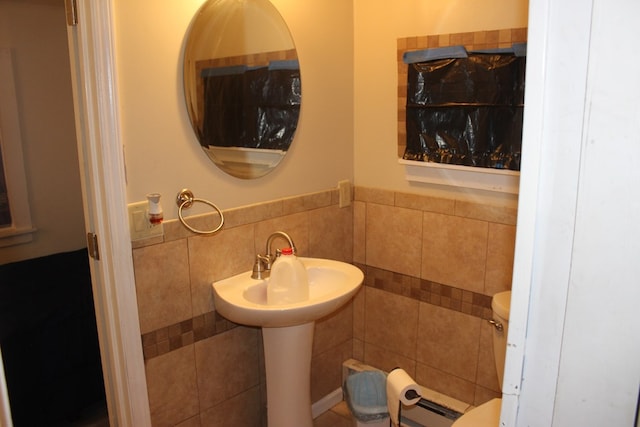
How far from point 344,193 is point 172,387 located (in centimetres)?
119

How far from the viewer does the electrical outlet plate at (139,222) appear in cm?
160

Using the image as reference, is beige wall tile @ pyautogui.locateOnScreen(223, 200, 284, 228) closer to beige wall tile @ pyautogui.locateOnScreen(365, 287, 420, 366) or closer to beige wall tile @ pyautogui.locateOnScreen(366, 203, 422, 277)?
beige wall tile @ pyautogui.locateOnScreen(366, 203, 422, 277)

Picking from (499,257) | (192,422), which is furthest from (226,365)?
(499,257)

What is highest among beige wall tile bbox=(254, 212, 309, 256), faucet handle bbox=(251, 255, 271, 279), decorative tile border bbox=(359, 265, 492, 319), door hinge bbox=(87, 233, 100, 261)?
door hinge bbox=(87, 233, 100, 261)

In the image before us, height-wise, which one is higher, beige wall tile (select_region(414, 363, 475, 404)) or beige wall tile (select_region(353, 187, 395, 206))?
beige wall tile (select_region(353, 187, 395, 206))

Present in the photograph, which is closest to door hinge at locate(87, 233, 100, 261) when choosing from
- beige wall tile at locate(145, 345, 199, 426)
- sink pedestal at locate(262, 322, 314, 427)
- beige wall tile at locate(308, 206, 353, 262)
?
beige wall tile at locate(145, 345, 199, 426)

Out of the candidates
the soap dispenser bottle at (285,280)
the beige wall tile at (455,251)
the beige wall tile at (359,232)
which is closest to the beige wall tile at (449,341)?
the beige wall tile at (455,251)

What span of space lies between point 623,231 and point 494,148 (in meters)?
1.53

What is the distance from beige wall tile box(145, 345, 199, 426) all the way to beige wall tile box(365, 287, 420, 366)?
39.3 inches

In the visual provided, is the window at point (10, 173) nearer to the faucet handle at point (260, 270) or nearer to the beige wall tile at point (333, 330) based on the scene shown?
the faucet handle at point (260, 270)

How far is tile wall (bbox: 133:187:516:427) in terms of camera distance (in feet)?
5.82

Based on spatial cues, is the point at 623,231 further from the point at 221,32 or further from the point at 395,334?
the point at 395,334

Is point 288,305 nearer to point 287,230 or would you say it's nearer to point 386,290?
point 287,230

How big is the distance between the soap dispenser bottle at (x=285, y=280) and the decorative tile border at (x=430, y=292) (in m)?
0.67
